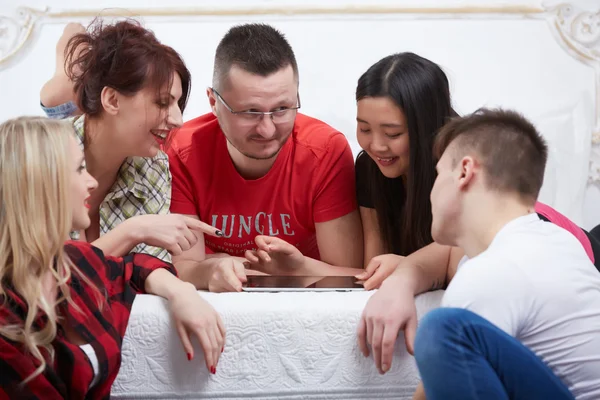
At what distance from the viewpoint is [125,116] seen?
Answer: 195 centimetres

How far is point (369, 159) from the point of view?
6.95 feet

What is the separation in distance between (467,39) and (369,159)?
1.25 meters

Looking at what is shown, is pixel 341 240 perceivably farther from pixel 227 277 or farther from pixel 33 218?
pixel 33 218

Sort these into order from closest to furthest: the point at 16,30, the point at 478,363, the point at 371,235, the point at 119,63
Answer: the point at 478,363
the point at 119,63
the point at 371,235
the point at 16,30

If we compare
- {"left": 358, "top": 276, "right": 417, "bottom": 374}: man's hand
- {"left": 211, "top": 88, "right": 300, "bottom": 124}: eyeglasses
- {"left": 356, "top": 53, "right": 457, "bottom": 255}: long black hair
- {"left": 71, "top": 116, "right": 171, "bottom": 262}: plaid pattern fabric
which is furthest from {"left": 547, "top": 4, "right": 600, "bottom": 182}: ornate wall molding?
{"left": 358, "top": 276, "right": 417, "bottom": 374}: man's hand

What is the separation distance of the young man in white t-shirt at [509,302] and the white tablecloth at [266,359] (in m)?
0.27

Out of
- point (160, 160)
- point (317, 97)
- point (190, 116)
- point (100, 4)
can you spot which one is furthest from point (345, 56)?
point (160, 160)

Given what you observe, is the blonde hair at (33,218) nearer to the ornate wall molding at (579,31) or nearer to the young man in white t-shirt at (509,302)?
the young man in white t-shirt at (509,302)

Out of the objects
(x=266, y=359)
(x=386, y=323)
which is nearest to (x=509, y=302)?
(x=386, y=323)

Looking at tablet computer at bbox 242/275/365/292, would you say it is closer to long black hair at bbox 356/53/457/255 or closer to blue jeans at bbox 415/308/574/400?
long black hair at bbox 356/53/457/255

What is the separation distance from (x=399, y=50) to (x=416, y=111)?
125 cm

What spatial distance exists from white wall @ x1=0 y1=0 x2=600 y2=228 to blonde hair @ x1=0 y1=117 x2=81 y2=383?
176cm

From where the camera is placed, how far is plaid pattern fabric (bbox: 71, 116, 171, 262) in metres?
2.01

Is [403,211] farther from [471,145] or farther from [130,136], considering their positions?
[130,136]
